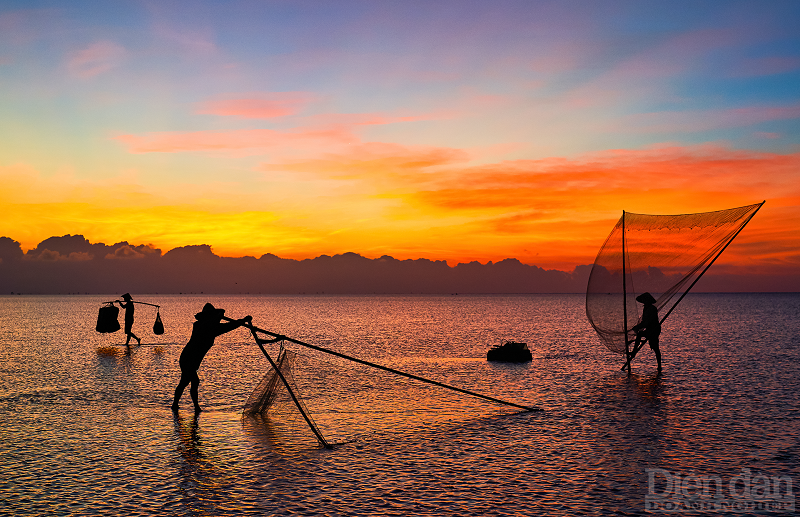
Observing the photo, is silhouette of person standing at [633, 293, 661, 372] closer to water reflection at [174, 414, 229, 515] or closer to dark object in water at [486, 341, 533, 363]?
dark object in water at [486, 341, 533, 363]

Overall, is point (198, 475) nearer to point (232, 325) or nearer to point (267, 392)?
point (267, 392)

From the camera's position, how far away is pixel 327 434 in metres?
12.0

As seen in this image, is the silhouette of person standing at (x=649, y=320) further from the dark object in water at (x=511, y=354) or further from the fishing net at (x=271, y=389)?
the fishing net at (x=271, y=389)

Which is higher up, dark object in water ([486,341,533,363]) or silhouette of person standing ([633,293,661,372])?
silhouette of person standing ([633,293,661,372])

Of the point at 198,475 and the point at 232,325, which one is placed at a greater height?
the point at 232,325

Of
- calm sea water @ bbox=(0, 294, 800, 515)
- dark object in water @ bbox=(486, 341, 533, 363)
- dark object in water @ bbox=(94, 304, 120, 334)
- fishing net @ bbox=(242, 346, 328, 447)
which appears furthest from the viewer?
dark object in water @ bbox=(94, 304, 120, 334)

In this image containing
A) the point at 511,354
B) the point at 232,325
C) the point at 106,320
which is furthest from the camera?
the point at 106,320

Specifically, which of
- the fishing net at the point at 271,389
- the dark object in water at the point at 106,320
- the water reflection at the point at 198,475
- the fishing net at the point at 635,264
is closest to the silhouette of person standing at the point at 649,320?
the fishing net at the point at 635,264

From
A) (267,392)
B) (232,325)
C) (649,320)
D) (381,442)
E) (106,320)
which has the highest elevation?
(232,325)

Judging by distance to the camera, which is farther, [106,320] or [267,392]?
[106,320]

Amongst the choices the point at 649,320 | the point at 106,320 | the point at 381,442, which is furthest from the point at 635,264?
the point at 106,320

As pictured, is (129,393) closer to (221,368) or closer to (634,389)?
(221,368)

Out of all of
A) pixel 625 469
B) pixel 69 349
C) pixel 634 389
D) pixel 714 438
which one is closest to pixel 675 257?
pixel 634 389

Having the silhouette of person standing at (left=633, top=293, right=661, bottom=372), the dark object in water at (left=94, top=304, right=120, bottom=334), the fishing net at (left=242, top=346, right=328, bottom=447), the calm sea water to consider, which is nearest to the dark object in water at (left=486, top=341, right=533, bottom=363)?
the calm sea water
